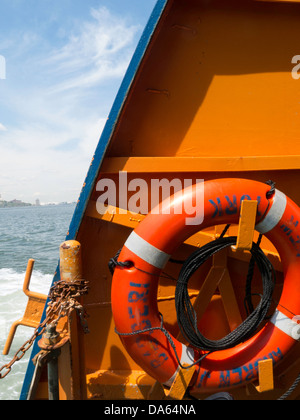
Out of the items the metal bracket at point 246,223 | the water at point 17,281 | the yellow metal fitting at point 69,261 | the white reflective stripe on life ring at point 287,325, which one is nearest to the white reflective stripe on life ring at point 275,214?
the metal bracket at point 246,223

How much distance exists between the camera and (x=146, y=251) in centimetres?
170

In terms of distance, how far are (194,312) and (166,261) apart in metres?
0.40

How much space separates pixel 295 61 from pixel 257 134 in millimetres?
551

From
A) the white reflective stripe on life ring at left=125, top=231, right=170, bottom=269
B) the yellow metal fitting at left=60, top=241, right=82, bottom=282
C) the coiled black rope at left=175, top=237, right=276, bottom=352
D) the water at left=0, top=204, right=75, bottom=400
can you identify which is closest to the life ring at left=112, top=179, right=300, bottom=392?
the white reflective stripe on life ring at left=125, top=231, right=170, bottom=269

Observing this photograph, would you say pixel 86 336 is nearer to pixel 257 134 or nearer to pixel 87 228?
pixel 87 228

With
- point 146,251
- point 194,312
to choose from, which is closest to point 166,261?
point 146,251

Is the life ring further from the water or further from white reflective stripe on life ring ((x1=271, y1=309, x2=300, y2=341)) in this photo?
the water

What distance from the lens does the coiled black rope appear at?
1.80m

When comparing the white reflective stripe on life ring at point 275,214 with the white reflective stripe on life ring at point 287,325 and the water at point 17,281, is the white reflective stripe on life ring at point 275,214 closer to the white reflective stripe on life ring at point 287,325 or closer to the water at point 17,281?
the white reflective stripe on life ring at point 287,325

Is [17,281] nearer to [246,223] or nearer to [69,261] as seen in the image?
[69,261]

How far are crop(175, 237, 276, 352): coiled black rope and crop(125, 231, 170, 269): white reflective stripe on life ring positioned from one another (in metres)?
0.21

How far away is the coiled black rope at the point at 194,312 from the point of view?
1800mm

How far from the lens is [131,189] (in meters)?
1.92

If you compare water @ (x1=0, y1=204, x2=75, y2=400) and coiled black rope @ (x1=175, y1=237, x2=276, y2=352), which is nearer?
coiled black rope @ (x1=175, y1=237, x2=276, y2=352)
